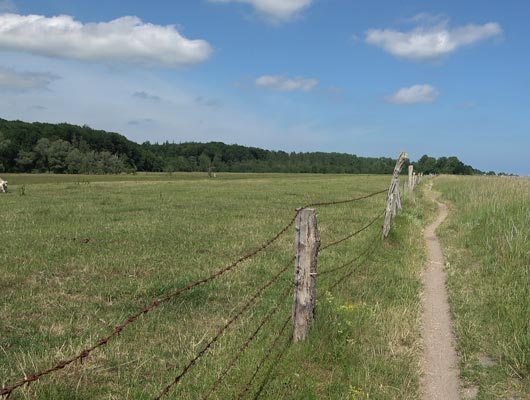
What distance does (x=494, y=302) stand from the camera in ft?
24.1

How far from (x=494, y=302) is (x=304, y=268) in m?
3.64

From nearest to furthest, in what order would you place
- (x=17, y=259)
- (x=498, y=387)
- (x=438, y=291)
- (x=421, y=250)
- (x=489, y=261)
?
(x=498, y=387), (x=438, y=291), (x=489, y=261), (x=17, y=259), (x=421, y=250)

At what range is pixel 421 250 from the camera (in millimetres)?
12141

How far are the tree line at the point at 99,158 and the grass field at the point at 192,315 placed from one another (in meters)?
74.7

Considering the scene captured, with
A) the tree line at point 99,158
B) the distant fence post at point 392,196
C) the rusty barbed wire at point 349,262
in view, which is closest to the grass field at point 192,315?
the rusty barbed wire at point 349,262

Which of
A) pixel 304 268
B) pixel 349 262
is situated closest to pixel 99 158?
pixel 349 262

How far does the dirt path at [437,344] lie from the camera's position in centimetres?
529

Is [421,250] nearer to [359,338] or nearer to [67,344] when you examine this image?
[359,338]

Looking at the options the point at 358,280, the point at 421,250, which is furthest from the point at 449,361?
the point at 421,250

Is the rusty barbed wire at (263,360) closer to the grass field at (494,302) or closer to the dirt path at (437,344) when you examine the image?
the dirt path at (437,344)

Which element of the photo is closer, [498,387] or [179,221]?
[498,387]

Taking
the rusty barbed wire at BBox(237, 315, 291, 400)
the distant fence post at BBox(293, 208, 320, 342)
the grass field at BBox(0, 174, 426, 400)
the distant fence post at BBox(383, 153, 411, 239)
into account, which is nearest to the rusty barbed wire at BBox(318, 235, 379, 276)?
the grass field at BBox(0, 174, 426, 400)

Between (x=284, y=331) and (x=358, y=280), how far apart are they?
311cm

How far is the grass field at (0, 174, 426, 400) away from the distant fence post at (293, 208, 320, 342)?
26 centimetres
